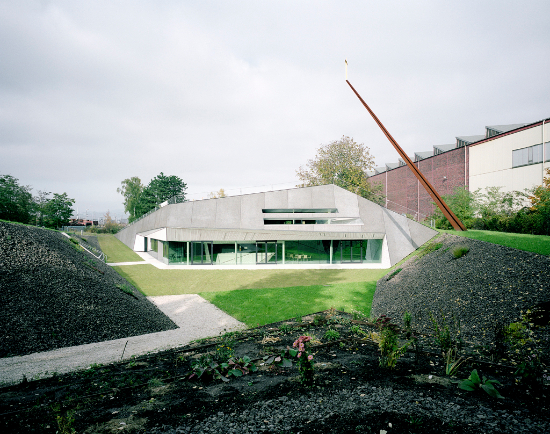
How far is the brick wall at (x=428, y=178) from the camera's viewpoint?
1262 inches

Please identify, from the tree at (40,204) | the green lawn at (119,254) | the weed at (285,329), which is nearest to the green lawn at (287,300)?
the weed at (285,329)

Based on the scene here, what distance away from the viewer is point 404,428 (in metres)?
3.21

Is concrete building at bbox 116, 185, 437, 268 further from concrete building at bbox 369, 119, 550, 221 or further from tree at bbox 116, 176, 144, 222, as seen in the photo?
tree at bbox 116, 176, 144, 222

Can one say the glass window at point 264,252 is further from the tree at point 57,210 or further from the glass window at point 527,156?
the tree at point 57,210

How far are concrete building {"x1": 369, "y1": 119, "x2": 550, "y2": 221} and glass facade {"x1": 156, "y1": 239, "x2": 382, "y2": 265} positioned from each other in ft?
16.1

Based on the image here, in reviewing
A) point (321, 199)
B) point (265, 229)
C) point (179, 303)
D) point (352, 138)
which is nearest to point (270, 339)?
point (179, 303)

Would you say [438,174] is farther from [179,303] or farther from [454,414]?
[454,414]

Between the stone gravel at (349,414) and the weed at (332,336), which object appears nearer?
the stone gravel at (349,414)

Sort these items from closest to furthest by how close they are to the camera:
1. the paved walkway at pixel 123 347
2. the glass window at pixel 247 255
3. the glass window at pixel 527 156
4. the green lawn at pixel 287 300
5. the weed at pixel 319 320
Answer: the paved walkway at pixel 123 347, the weed at pixel 319 320, the green lawn at pixel 287 300, the glass window at pixel 527 156, the glass window at pixel 247 255

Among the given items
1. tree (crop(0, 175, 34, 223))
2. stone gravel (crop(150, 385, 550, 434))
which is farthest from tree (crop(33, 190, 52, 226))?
stone gravel (crop(150, 385, 550, 434))

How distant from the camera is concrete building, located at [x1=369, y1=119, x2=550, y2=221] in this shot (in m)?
23.2

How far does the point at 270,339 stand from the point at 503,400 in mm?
4550

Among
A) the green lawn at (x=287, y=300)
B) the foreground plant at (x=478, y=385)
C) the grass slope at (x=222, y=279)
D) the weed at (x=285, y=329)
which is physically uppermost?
the foreground plant at (x=478, y=385)

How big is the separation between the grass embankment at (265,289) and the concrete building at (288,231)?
3.60 metres
